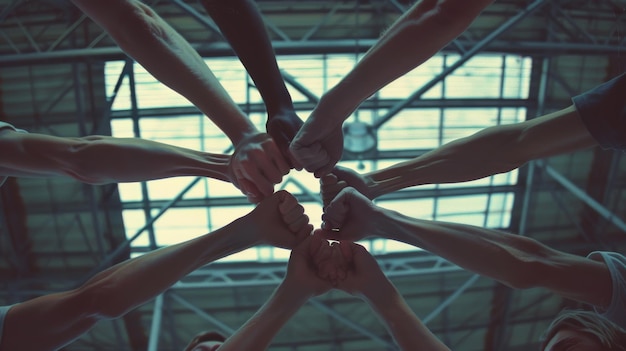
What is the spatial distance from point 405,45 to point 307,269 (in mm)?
1113

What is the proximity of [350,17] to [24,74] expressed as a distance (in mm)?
4397

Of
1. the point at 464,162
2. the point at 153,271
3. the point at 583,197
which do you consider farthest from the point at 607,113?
the point at 583,197

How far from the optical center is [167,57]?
2.70 metres

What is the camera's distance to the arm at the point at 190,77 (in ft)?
8.59

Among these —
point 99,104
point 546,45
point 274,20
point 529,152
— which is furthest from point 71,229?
point 529,152

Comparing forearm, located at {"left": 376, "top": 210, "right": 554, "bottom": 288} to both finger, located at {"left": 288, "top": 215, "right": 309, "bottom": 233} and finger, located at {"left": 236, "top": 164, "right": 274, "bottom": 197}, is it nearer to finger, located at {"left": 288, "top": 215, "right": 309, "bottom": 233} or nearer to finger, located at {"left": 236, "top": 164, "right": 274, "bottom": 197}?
finger, located at {"left": 288, "top": 215, "right": 309, "bottom": 233}

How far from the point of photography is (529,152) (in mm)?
2705

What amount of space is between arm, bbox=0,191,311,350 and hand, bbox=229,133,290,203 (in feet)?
0.37

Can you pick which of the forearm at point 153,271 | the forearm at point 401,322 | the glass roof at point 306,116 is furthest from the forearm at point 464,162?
the glass roof at point 306,116

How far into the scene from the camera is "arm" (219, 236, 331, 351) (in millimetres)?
2686

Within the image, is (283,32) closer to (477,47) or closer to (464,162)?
(477,47)

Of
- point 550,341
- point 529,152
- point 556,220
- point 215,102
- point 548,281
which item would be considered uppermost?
point 215,102

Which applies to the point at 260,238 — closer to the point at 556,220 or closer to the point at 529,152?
the point at 529,152

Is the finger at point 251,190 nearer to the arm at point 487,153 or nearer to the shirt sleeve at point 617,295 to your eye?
the arm at point 487,153
